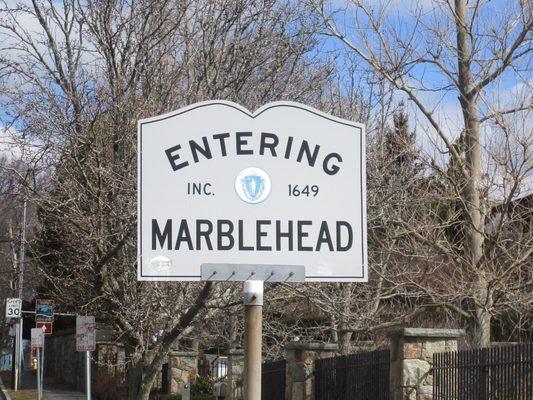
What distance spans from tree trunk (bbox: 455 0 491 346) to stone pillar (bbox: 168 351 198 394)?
11.8 m

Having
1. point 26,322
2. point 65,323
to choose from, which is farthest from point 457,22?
point 26,322

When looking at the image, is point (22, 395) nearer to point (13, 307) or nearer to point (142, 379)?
point (13, 307)

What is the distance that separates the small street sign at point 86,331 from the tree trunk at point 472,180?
291 inches

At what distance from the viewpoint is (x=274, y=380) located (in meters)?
15.5

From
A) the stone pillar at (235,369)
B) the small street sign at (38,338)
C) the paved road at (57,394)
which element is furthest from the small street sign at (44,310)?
the stone pillar at (235,369)

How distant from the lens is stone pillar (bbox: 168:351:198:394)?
24.1 m

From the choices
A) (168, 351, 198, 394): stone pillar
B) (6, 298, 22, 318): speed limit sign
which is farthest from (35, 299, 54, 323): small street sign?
(6, 298, 22, 318): speed limit sign

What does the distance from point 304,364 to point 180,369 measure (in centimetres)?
1135

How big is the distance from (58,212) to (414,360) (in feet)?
22.0

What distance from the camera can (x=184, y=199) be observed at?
4609mm

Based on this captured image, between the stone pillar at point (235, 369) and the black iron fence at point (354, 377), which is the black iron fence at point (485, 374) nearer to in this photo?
the black iron fence at point (354, 377)

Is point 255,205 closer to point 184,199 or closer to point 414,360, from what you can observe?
point 184,199

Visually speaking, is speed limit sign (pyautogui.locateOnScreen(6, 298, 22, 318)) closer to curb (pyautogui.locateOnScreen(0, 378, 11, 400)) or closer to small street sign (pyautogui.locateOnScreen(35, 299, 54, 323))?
curb (pyautogui.locateOnScreen(0, 378, 11, 400))

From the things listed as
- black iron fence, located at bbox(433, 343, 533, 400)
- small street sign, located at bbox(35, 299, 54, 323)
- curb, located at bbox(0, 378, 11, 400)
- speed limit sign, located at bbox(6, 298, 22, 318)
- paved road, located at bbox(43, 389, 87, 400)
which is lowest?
curb, located at bbox(0, 378, 11, 400)
